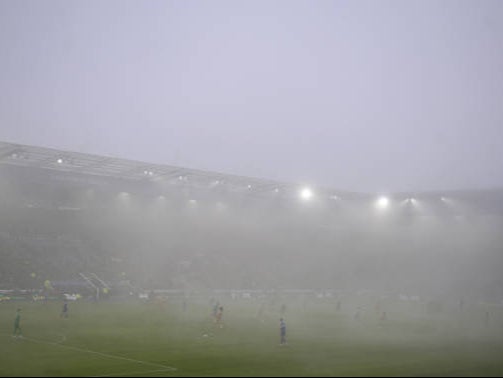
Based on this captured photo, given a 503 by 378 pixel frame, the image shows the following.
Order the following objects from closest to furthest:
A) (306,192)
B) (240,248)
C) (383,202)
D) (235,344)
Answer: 1. (235,344)
2. (306,192)
3. (240,248)
4. (383,202)

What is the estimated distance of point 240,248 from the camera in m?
83.4

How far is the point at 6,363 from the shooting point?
2345 centimetres

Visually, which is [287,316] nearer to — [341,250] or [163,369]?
[163,369]

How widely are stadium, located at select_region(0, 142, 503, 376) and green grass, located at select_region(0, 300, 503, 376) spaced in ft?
2.42

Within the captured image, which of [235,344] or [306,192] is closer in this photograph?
[235,344]

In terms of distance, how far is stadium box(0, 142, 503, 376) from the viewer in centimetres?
5453

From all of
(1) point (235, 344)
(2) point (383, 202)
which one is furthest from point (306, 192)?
(1) point (235, 344)

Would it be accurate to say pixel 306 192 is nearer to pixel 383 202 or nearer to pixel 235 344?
pixel 383 202

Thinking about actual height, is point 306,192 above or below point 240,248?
above

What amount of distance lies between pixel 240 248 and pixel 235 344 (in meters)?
52.6

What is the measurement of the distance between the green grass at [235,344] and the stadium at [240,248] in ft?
2.42

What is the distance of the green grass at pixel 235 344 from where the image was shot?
915 inches

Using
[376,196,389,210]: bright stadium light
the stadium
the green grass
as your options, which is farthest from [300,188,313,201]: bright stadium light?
the green grass

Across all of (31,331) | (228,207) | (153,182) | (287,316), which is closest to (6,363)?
(31,331)
